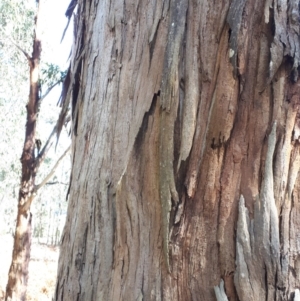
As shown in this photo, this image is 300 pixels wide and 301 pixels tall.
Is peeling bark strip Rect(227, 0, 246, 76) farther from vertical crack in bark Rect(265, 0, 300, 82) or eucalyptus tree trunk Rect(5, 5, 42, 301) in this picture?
eucalyptus tree trunk Rect(5, 5, 42, 301)

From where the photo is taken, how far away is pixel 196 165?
68 cm

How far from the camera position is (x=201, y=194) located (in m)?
0.68

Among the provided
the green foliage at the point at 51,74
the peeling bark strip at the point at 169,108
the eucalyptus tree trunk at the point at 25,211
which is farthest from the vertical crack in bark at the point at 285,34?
the green foliage at the point at 51,74

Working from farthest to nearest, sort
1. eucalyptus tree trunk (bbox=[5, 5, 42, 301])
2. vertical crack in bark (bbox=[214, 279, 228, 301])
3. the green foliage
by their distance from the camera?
the green foliage < eucalyptus tree trunk (bbox=[5, 5, 42, 301]) < vertical crack in bark (bbox=[214, 279, 228, 301])

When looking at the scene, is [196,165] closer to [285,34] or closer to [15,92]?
[285,34]

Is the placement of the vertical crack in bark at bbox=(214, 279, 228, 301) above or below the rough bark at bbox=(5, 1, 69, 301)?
below

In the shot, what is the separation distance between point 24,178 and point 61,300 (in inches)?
129

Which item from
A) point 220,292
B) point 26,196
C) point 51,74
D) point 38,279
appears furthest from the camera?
point 38,279

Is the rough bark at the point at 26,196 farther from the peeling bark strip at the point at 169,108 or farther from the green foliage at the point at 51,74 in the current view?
the peeling bark strip at the point at 169,108

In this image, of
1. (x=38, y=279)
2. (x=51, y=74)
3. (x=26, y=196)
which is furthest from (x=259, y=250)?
(x=38, y=279)

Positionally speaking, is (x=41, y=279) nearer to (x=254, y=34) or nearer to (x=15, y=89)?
(x=15, y=89)

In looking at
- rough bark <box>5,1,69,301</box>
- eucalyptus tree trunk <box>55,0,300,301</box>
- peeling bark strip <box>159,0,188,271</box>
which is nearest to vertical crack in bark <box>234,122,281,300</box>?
eucalyptus tree trunk <box>55,0,300,301</box>

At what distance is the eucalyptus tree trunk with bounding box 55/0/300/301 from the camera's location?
2.18ft

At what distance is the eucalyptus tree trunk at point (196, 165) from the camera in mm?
665
